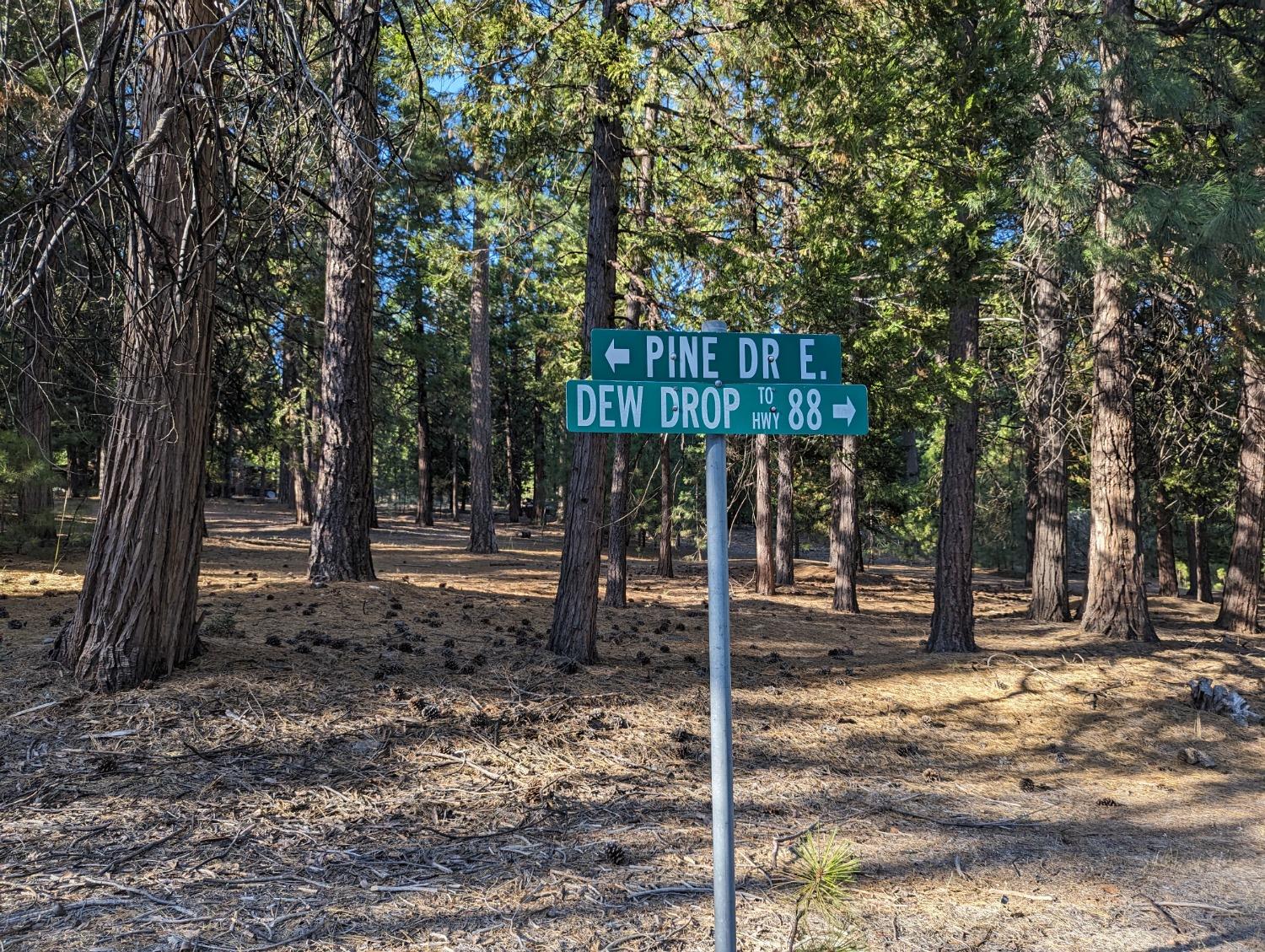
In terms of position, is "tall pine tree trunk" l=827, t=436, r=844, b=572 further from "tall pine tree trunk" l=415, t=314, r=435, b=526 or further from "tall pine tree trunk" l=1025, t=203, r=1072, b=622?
"tall pine tree trunk" l=415, t=314, r=435, b=526

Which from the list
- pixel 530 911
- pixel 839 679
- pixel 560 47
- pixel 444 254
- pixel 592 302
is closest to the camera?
pixel 530 911

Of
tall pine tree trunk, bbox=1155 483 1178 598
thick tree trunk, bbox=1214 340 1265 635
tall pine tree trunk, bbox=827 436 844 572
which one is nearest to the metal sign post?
tall pine tree trunk, bbox=827 436 844 572

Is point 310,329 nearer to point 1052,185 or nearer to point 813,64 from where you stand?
point 813,64

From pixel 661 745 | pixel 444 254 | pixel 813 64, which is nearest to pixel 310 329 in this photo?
pixel 444 254

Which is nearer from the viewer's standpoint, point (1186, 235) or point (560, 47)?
point (560, 47)

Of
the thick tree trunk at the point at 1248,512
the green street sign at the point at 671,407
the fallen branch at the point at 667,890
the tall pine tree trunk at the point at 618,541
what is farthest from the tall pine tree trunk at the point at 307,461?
the thick tree trunk at the point at 1248,512

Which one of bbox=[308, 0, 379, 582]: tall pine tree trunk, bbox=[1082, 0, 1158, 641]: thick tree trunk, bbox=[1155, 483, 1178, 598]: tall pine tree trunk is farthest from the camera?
bbox=[1155, 483, 1178, 598]: tall pine tree trunk

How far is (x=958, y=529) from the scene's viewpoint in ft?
33.5

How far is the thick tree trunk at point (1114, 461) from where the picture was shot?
1112 centimetres

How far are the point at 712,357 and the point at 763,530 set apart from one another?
1408 cm

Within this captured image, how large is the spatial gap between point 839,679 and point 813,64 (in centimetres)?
582

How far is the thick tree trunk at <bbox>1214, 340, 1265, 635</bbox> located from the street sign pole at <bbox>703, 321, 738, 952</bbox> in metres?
14.1

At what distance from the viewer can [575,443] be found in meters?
7.75

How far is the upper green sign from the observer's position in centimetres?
298
